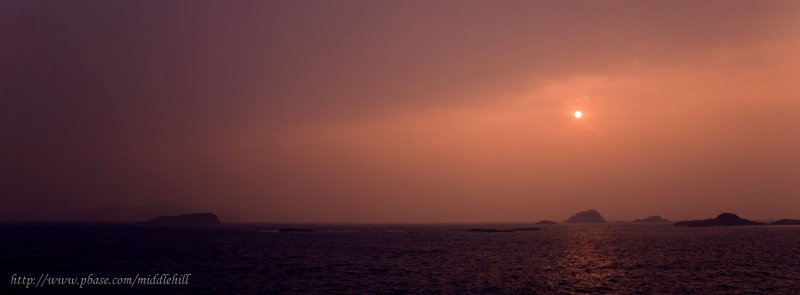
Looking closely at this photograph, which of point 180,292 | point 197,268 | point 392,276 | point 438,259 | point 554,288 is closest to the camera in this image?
point 180,292

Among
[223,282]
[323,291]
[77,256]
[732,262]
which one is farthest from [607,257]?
[77,256]

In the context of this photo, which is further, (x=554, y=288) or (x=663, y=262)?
(x=663, y=262)

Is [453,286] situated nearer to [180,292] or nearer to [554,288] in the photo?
[554,288]

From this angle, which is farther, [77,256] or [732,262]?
[77,256]

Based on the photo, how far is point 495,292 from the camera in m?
50.9

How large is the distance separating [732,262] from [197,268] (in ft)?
257

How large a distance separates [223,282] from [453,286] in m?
25.2

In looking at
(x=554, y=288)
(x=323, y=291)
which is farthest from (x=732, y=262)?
(x=323, y=291)

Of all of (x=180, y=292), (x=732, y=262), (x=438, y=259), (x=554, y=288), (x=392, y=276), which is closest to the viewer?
(x=180, y=292)

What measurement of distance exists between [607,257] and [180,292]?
70.7 m

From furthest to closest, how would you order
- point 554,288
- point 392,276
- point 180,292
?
point 392,276 < point 554,288 < point 180,292

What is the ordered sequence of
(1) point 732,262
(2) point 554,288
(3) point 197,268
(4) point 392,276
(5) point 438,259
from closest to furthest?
(2) point 554,288 → (4) point 392,276 → (3) point 197,268 → (1) point 732,262 → (5) point 438,259

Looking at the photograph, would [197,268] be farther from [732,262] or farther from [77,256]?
[732,262]

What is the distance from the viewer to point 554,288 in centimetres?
5406
